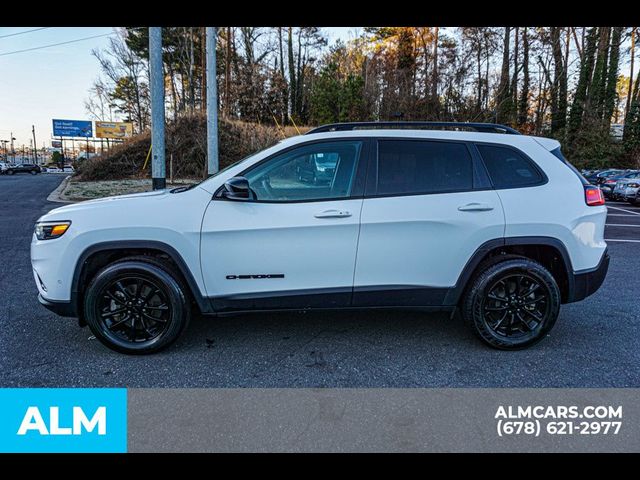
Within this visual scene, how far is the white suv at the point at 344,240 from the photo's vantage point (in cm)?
337

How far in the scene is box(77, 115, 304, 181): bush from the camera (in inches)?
936

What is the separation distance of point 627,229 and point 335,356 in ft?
33.9

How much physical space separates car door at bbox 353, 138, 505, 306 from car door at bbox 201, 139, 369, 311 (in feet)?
0.42

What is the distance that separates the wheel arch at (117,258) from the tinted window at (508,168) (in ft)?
8.40

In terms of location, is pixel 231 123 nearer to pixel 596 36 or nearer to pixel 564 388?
pixel 564 388

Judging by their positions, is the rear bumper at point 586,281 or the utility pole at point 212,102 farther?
the utility pole at point 212,102

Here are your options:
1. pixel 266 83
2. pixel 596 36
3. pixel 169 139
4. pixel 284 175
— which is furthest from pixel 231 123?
pixel 596 36

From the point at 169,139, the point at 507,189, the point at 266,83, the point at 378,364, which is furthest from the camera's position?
the point at 266,83

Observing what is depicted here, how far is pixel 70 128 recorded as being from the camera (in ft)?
198

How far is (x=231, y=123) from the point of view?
25.7 metres

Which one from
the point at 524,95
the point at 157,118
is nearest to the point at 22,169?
the point at 157,118

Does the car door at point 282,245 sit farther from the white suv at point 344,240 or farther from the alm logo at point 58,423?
the alm logo at point 58,423

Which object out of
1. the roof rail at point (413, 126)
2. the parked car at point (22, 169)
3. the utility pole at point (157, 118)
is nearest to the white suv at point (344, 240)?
the roof rail at point (413, 126)

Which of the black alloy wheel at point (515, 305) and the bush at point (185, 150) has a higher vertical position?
the bush at point (185, 150)
